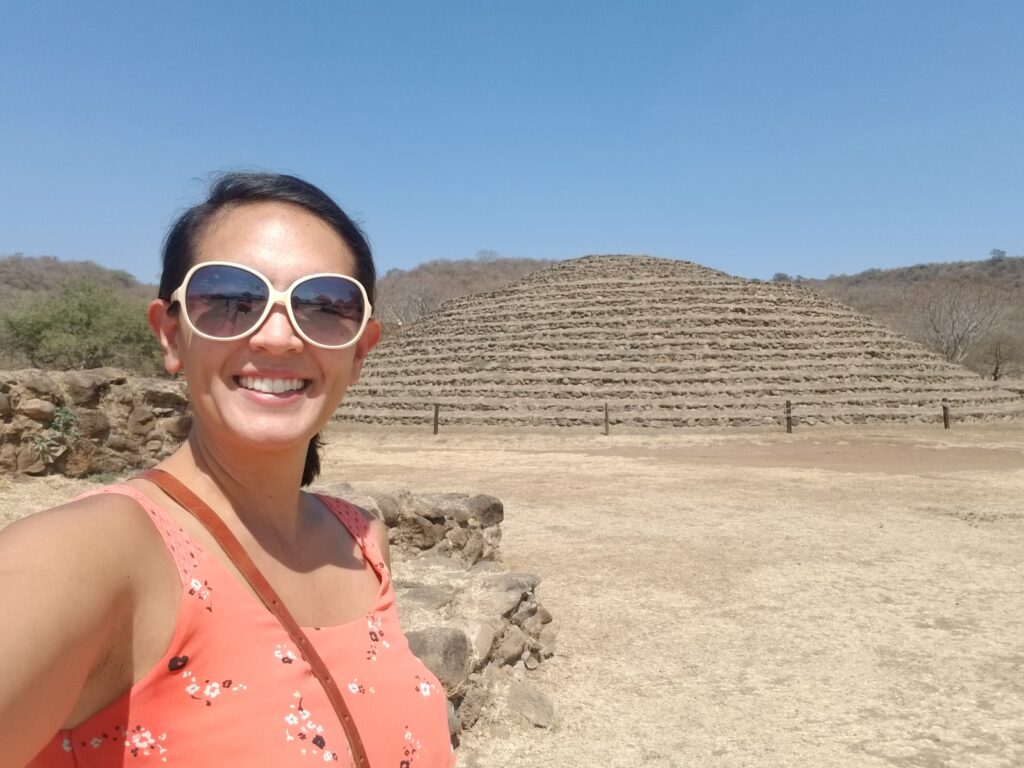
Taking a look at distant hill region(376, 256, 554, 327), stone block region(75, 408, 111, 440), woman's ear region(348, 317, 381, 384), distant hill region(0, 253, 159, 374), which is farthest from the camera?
distant hill region(376, 256, 554, 327)

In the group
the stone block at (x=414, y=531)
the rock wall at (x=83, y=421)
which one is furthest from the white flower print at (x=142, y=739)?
the rock wall at (x=83, y=421)

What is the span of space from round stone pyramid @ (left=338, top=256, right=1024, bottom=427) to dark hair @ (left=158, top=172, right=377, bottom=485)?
19.7m

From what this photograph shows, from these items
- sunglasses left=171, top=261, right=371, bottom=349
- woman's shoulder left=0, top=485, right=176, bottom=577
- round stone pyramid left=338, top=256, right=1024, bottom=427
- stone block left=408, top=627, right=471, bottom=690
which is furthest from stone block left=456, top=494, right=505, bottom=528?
round stone pyramid left=338, top=256, right=1024, bottom=427

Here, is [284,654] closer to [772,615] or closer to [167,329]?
[167,329]

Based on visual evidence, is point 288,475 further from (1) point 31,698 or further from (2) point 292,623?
(1) point 31,698

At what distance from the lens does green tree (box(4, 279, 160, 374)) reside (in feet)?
72.9

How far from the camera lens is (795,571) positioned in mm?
6547

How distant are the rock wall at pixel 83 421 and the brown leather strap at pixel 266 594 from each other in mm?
6518

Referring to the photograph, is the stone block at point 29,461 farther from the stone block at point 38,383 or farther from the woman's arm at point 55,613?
the woman's arm at point 55,613

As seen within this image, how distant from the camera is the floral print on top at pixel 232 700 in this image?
92cm

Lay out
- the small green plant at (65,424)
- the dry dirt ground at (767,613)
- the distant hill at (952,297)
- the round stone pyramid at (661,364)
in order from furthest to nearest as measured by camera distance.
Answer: the distant hill at (952,297)
the round stone pyramid at (661,364)
the small green plant at (65,424)
the dry dirt ground at (767,613)

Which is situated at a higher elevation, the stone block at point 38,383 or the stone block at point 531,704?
the stone block at point 38,383

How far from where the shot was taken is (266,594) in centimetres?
112

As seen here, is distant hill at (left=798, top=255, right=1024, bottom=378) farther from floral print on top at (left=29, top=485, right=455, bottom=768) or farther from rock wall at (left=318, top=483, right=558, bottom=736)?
floral print on top at (left=29, top=485, right=455, bottom=768)
